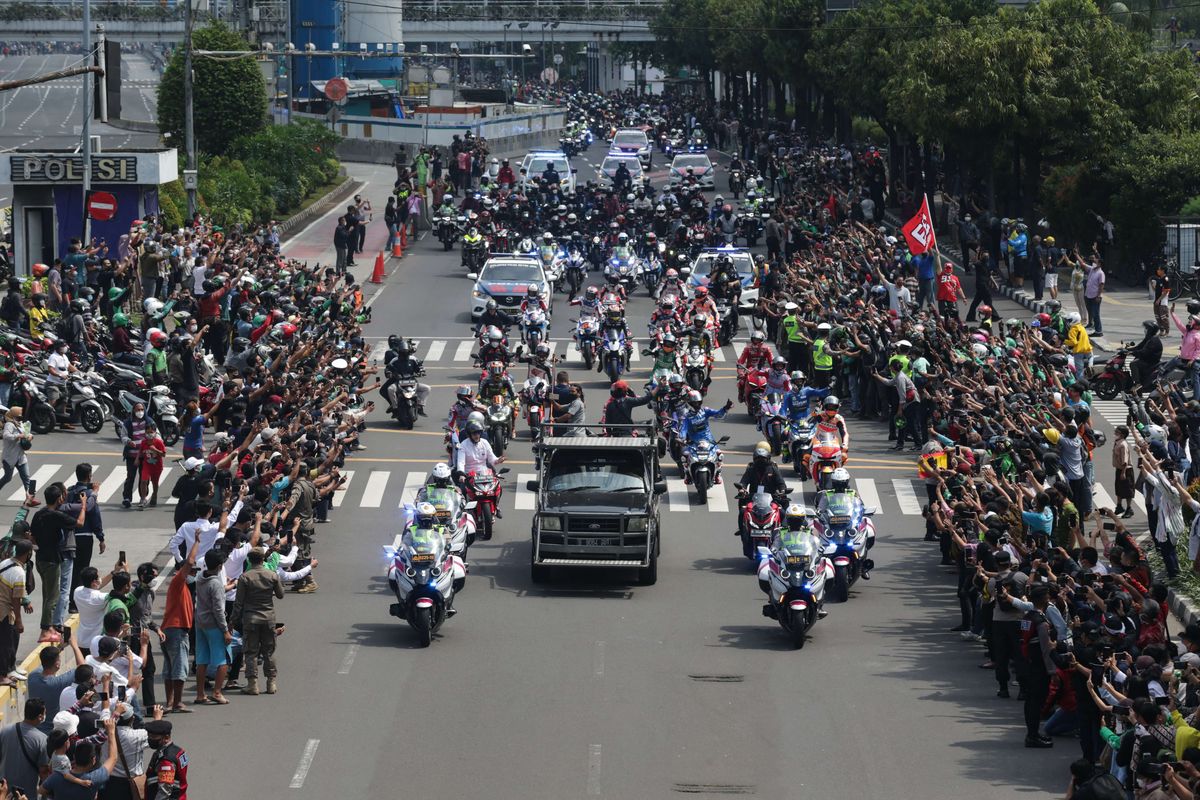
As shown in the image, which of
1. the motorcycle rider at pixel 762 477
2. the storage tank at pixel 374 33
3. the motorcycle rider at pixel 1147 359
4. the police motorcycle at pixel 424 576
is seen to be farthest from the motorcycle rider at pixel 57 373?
the storage tank at pixel 374 33

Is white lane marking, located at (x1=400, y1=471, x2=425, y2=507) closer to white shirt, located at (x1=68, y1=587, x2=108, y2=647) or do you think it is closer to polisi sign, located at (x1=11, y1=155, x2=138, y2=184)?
white shirt, located at (x1=68, y1=587, x2=108, y2=647)

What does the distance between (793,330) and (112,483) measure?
13.2 m

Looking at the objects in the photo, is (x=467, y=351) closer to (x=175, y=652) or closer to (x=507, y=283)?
(x=507, y=283)

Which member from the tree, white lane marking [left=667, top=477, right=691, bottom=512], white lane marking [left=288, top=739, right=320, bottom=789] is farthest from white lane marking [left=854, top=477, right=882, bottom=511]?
the tree

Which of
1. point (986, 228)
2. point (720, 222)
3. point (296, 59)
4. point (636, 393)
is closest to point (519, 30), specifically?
point (296, 59)

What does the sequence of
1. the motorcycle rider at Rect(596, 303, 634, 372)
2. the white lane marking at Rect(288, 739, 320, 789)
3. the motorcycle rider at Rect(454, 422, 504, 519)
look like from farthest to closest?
the motorcycle rider at Rect(596, 303, 634, 372) < the motorcycle rider at Rect(454, 422, 504, 519) < the white lane marking at Rect(288, 739, 320, 789)

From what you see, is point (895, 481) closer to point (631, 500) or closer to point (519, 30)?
point (631, 500)

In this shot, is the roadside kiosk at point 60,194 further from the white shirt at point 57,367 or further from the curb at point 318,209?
the curb at point 318,209

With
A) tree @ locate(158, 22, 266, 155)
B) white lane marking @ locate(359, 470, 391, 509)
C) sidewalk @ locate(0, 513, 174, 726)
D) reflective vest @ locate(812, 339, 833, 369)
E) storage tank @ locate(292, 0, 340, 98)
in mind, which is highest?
storage tank @ locate(292, 0, 340, 98)

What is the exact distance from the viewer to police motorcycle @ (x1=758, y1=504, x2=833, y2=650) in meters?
21.4

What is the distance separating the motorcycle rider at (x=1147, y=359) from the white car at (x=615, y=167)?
138ft

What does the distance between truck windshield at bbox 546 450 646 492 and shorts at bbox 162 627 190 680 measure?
694 centimetres

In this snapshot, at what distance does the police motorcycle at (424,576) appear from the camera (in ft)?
70.1

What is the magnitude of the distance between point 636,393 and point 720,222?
21.2 m
